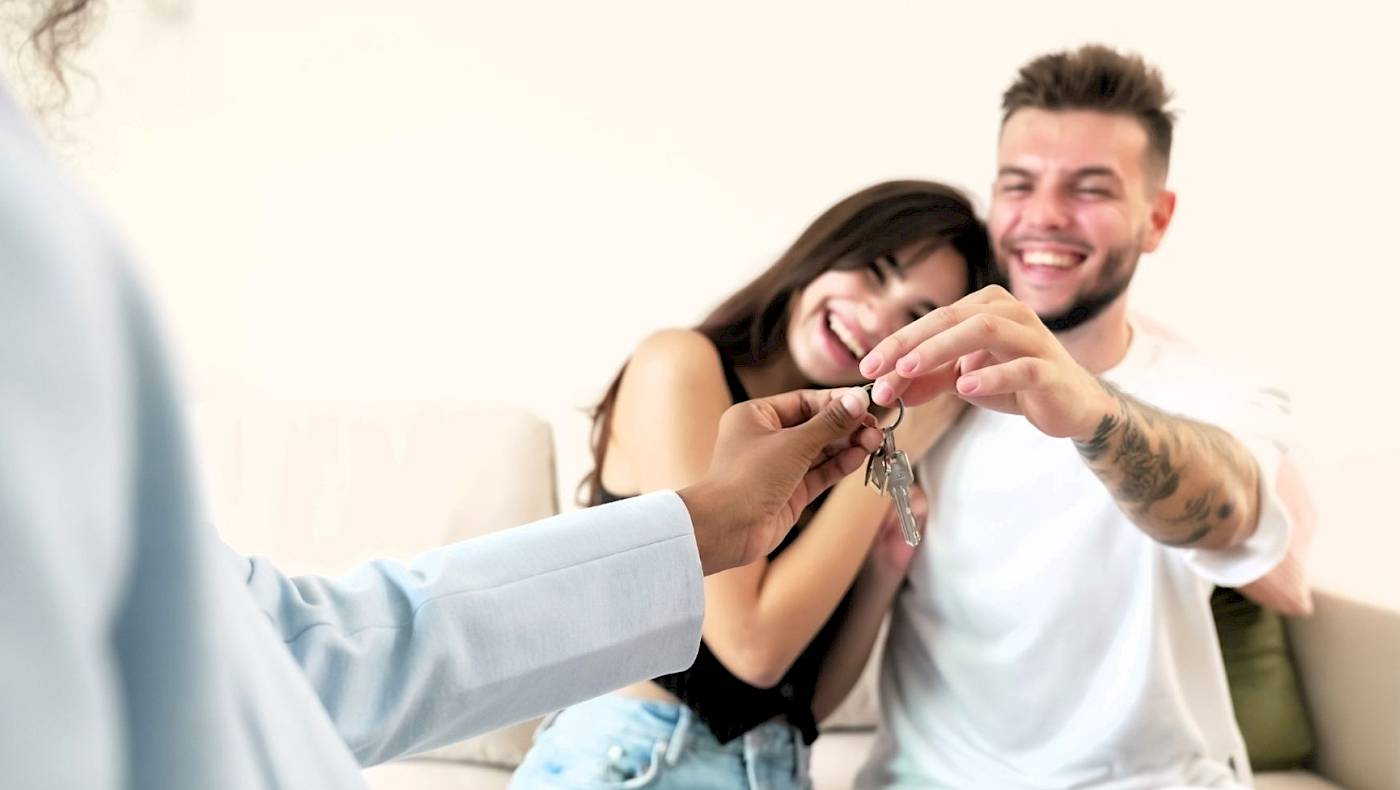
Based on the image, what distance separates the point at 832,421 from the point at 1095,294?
0.66 meters

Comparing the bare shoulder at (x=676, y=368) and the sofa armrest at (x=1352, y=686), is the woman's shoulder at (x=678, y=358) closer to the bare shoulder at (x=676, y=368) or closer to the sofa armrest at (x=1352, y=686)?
the bare shoulder at (x=676, y=368)

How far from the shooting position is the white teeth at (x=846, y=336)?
4.21 feet

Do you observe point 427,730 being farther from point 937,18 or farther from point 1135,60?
point 937,18

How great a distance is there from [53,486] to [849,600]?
112 cm

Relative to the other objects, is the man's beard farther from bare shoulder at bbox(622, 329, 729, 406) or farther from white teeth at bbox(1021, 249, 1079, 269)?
bare shoulder at bbox(622, 329, 729, 406)

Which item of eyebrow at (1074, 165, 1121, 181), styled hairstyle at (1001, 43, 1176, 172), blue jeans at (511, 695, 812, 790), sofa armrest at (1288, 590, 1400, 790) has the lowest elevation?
sofa armrest at (1288, 590, 1400, 790)

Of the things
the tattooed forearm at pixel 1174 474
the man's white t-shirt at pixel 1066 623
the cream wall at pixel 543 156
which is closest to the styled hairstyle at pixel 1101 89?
the man's white t-shirt at pixel 1066 623

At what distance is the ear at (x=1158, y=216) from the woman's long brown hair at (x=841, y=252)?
212 mm

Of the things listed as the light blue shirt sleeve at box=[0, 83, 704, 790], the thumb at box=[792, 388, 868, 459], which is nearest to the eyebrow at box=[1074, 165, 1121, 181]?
the thumb at box=[792, 388, 868, 459]

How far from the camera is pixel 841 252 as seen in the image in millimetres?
1354

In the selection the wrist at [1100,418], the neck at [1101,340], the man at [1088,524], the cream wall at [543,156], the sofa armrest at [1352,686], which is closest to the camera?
the wrist at [1100,418]

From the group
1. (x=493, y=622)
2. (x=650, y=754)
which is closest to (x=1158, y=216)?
(x=650, y=754)

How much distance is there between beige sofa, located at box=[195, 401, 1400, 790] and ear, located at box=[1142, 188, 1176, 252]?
0.52 metres

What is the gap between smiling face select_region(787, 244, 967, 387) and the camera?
1.29 m
